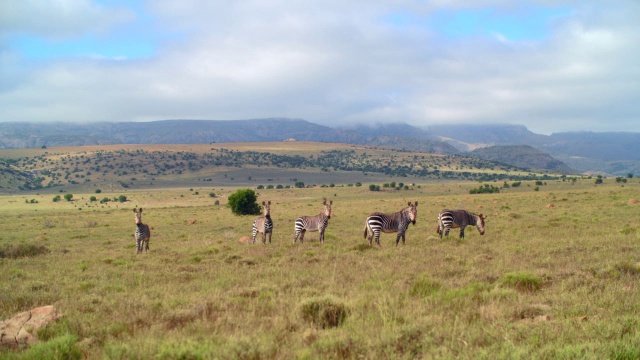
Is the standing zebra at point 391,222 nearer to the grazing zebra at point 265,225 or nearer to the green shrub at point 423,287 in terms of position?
the grazing zebra at point 265,225

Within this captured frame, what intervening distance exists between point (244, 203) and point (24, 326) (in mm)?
35023

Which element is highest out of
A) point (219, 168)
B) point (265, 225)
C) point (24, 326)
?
point (24, 326)

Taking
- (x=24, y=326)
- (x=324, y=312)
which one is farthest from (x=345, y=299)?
(x=24, y=326)

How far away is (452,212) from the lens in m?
21.0

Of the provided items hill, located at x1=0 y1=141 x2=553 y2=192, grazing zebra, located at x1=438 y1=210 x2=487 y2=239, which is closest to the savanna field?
grazing zebra, located at x1=438 y1=210 x2=487 y2=239

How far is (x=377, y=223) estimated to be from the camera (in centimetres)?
1884

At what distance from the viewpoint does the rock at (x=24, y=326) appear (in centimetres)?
684

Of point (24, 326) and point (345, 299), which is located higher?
point (345, 299)

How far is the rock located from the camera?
684cm

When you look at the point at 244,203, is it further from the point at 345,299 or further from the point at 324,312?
the point at 324,312

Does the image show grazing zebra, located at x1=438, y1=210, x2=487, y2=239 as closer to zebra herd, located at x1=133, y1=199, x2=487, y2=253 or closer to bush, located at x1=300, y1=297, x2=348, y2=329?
zebra herd, located at x1=133, y1=199, x2=487, y2=253

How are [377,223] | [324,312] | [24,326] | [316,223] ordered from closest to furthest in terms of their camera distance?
[24,326] < [324,312] < [377,223] < [316,223]

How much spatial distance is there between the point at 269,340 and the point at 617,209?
1241 inches

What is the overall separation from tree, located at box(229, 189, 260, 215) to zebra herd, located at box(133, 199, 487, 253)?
20.5m
